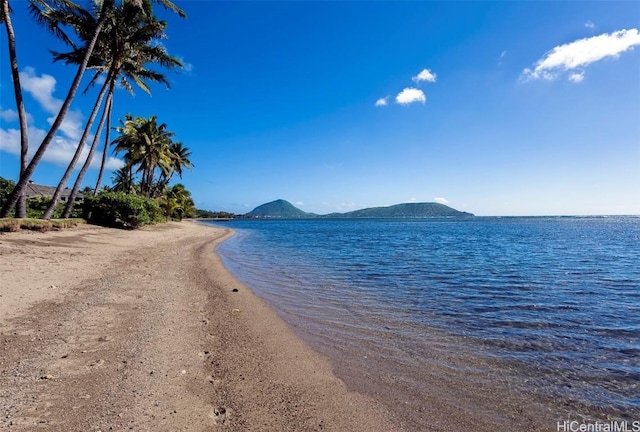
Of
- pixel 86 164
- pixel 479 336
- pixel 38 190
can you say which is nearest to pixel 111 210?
pixel 86 164

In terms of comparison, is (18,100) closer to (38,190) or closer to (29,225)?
(29,225)

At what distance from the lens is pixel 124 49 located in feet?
74.7

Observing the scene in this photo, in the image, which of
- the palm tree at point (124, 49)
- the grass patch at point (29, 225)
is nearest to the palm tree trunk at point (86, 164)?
the palm tree at point (124, 49)

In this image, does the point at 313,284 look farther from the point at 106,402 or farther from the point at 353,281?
the point at 106,402

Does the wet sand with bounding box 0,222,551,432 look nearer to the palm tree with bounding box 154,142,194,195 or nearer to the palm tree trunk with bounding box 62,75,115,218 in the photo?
the palm tree trunk with bounding box 62,75,115,218

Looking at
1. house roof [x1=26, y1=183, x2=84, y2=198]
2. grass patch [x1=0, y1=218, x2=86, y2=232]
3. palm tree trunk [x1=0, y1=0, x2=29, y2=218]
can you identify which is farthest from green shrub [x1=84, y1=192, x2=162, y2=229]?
house roof [x1=26, y1=183, x2=84, y2=198]

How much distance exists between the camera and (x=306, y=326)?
750cm

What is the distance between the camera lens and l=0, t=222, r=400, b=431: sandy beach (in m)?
3.69

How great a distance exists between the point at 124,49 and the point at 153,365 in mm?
25111

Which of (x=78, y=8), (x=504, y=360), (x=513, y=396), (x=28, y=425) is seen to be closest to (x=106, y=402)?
(x=28, y=425)

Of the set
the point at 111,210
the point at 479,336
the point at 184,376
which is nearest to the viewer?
the point at 184,376

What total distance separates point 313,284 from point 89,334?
7672 millimetres

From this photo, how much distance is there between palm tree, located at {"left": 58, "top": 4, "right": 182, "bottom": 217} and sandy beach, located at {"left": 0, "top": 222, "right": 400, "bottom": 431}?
729 inches

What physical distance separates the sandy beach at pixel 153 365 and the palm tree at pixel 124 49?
1853cm
